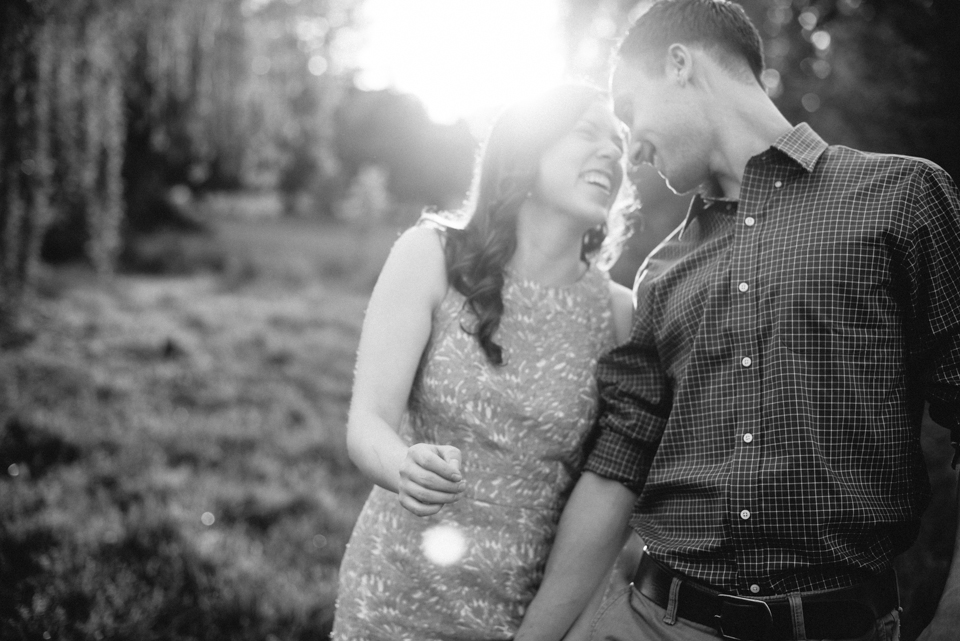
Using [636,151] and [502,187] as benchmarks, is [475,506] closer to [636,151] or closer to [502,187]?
[502,187]

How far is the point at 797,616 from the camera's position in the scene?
151cm

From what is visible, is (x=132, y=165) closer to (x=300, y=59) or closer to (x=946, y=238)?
(x=300, y=59)

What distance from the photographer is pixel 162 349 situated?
719 centimetres

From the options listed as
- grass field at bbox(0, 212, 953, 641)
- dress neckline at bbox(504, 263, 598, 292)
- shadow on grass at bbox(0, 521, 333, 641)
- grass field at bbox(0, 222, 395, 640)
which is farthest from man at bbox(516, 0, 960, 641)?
grass field at bbox(0, 222, 395, 640)

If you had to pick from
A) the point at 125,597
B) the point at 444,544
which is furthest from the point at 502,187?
the point at 125,597

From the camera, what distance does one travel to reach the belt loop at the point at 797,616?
1.50 m

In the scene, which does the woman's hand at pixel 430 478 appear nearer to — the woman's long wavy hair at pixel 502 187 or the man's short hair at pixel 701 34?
the woman's long wavy hair at pixel 502 187

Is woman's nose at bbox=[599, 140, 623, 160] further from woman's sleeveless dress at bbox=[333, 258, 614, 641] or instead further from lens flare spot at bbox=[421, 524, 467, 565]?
lens flare spot at bbox=[421, 524, 467, 565]

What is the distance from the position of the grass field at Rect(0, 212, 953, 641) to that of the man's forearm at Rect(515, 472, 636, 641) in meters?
1.20

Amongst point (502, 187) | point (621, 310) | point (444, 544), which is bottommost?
point (444, 544)

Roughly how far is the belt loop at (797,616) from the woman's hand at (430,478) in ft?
2.54

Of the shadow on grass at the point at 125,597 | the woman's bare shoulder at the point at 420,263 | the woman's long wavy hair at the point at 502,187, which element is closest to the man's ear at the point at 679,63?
the woman's long wavy hair at the point at 502,187

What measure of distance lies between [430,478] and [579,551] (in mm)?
790

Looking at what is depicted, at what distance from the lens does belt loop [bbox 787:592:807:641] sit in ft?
4.93
